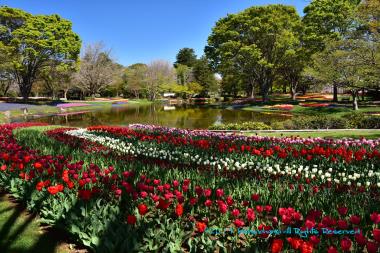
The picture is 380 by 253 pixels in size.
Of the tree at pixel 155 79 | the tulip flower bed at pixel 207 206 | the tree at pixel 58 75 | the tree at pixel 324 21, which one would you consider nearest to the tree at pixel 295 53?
the tree at pixel 324 21

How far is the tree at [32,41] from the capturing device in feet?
148

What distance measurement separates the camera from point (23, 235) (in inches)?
172

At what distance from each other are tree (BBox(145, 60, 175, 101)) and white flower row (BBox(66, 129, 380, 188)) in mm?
72148

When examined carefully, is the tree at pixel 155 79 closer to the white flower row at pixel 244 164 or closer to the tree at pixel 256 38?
the tree at pixel 256 38

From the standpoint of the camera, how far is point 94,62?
69062mm

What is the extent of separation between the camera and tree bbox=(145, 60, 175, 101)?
81.4 metres

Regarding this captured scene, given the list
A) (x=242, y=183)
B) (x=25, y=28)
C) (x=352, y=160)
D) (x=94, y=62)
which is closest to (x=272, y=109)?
(x=352, y=160)

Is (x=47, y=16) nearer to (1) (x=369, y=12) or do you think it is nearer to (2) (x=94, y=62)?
(2) (x=94, y=62)

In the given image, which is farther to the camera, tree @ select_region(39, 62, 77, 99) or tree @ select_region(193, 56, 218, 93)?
tree @ select_region(193, 56, 218, 93)

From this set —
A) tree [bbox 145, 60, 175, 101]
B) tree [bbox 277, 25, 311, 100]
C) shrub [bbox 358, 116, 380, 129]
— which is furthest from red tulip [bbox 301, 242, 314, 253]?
tree [bbox 145, 60, 175, 101]

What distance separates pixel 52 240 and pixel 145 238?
1729 mm

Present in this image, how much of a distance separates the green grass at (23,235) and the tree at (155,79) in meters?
76.9

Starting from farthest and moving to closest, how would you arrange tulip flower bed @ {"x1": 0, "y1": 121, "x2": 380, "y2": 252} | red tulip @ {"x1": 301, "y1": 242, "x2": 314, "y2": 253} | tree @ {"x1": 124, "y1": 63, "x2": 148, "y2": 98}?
tree @ {"x1": 124, "y1": 63, "x2": 148, "y2": 98}, tulip flower bed @ {"x1": 0, "y1": 121, "x2": 380, "y2": 252}, red tulip @ {"x1": 301, "y1": 242, "x2": 314, "y2": 253}

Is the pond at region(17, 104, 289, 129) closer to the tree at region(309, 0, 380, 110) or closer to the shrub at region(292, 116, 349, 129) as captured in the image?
the tree at region(309, 0, 380, 110)
